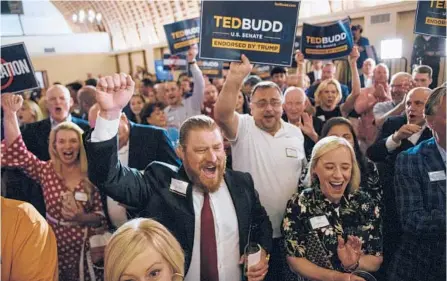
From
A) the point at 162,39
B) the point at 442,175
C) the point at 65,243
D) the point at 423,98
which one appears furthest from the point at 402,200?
the point at 162,39

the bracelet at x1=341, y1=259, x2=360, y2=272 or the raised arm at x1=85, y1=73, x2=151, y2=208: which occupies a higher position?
the raised arm at x1=85, y1=73, x2=151, y2=208

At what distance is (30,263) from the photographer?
1519mm

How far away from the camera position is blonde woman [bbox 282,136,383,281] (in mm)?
2113

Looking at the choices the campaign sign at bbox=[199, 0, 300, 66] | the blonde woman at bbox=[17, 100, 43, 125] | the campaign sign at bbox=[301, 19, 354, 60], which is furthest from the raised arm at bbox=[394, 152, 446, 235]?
the blonde woman at bbox=[17, 100, 43, 125]

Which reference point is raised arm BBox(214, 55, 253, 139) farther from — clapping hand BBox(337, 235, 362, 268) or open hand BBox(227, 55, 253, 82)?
clapping hand BBox(337, 235, 362, 268)

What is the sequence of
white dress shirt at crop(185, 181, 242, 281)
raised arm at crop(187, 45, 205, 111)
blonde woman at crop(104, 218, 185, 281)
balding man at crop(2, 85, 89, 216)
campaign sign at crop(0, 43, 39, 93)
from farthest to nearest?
raised arm at crop(187, 45, 205, 111), campaign sign at crop(0, 43, 39, 93), balding man at crop(2, 85, 89, 216), white dress shirt at crop(185, 181, 242, 281), blonde woman at crop(104, 218, 185, 281)

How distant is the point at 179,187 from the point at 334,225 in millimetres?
836

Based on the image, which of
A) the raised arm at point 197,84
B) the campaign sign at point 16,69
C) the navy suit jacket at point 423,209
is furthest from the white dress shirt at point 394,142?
the campaign sign at point 16,69

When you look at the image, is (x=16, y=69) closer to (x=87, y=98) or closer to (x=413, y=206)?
(x=87, y=98)

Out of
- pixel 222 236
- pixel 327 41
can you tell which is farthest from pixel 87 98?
pixel 222 236

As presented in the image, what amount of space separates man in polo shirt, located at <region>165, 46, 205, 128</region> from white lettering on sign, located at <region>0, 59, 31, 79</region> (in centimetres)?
202

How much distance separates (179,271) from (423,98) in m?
2.39

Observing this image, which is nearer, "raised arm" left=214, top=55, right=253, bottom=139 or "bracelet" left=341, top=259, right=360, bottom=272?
"bracelet" left=341, top=259, right=360, bottom=272

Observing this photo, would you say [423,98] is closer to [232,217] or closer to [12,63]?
[232,217]
